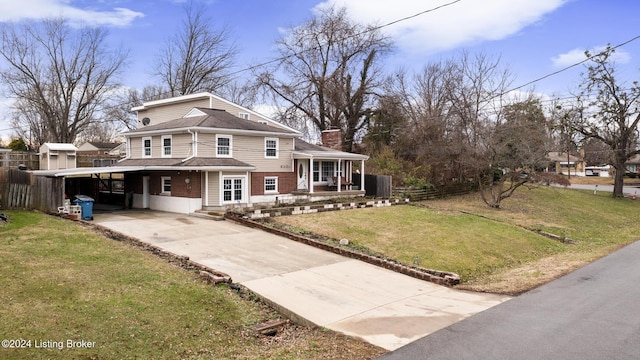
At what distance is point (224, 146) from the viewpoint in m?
23.2

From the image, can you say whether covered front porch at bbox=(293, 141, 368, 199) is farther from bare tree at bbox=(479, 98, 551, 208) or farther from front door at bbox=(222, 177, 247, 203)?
bare tree at bbox=(479, 98, 551, 208)

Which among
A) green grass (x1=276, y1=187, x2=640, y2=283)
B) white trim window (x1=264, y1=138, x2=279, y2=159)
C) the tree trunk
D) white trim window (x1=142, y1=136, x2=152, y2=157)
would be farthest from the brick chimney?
the tree trunk

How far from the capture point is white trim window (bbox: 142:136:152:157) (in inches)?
1008

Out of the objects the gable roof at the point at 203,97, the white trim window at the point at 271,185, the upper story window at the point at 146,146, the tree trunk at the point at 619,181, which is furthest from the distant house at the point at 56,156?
the tree trunk at the point at 619,181

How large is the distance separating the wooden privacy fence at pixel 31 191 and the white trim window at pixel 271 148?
36.0ft

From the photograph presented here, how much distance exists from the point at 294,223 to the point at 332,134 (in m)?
16.9

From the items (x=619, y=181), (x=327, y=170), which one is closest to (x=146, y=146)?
(x=327, y=170)

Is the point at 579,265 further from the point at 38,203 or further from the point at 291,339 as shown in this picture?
the point at 38,203

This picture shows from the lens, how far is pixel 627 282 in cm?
1080

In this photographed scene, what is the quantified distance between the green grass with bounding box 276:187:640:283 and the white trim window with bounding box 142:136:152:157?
1151 cm

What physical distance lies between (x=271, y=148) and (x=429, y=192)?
490 inches

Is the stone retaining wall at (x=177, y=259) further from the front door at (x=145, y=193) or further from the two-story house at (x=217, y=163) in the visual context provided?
the front door at (x=145, y=193)

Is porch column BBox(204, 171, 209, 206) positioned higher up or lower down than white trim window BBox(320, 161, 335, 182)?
lower down

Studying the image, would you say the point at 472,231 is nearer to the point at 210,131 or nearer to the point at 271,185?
the point at 271,185
